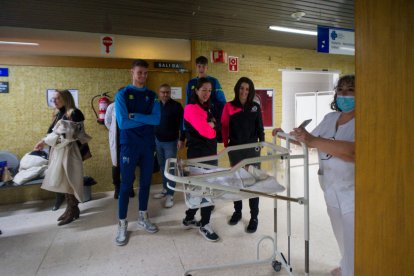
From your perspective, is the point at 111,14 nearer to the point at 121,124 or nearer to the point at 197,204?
the point at 121,124

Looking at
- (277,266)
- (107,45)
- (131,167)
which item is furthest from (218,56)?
(277,266)

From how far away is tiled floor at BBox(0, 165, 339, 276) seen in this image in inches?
84.1

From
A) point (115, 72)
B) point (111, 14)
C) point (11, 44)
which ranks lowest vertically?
point (115, 72)

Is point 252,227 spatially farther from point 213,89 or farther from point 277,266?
point 213,89

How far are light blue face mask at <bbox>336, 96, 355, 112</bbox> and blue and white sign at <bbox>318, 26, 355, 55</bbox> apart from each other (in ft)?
9.33

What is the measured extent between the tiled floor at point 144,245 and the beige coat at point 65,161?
1.51 feet

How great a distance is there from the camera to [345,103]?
5.22ft

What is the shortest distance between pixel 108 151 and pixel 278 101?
3.53 meters

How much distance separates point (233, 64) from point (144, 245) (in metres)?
3.71

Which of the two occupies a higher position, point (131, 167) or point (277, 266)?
point (131, 167)

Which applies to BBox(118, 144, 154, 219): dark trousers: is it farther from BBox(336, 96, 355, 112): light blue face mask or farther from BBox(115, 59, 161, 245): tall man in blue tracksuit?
BBox(336, 96, 355, 112): light blue face mask

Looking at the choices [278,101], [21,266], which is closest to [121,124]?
[21,266]

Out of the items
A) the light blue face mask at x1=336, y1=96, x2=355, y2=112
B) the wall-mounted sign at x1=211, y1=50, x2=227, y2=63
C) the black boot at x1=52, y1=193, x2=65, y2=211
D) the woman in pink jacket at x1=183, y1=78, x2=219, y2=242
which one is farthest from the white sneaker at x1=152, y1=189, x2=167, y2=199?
the light blue face mask at x1=336, y1=96, x2=355, y2=112

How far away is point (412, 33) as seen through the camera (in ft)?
2.29
